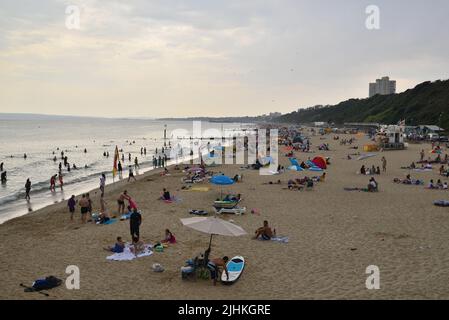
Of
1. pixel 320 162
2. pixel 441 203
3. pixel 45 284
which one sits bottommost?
pixel 45 284

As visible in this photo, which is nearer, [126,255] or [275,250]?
[126,255]

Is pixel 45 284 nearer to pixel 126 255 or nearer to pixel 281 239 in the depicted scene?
pixel 126 255

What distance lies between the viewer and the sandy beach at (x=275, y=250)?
8.34m

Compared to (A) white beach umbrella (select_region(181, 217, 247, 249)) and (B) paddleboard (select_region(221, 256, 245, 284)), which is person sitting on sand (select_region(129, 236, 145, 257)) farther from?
(B) paddleboard (select_region(221, 256, 245, 284))

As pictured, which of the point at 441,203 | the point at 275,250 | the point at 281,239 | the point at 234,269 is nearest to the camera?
the point at 234,269

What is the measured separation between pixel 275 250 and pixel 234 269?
228cm

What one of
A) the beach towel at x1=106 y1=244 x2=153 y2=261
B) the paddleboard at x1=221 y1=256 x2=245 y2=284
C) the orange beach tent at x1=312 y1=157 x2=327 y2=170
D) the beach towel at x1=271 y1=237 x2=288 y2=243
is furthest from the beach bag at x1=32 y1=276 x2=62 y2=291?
the orange beach tent at x1=312 y1=157 x2=327 y2=170

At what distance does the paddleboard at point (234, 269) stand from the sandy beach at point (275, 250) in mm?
183

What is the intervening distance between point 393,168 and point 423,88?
86417 mm

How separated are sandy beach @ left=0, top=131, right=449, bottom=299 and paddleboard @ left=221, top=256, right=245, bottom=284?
183 millimetres

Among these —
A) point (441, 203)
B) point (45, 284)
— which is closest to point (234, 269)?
point (45, 284)

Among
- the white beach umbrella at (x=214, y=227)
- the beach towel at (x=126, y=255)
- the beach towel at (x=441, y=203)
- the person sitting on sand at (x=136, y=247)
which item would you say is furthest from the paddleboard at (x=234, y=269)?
the beach towel at (x=441, y=203)

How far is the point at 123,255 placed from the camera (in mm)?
10547

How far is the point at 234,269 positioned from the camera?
30.1ft
